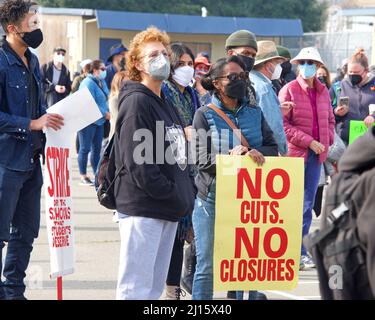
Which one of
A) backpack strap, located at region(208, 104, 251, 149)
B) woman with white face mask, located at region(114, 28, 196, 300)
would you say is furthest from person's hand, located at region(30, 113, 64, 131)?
backpack strap, located at region(208, 104, 251, 149)

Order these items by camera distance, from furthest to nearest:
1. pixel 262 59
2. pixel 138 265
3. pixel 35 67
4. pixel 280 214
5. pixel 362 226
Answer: pixel 262 59
pixel 35 67
pixel 280 214
pixel 138 265
pixel 362 226

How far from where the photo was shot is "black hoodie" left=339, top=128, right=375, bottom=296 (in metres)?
3.39

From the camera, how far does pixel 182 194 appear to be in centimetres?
582

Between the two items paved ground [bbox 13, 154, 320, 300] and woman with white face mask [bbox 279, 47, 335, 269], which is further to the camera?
woman with white face mask [bbox 279, 47, 335, 269]

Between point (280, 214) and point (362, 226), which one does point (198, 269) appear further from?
point (362, 226)

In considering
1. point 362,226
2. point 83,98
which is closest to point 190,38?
point 83,98

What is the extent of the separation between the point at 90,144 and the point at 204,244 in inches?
325

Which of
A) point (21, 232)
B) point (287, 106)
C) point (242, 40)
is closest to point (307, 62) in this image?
point (287, 106)

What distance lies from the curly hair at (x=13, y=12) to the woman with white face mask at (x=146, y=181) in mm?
1241

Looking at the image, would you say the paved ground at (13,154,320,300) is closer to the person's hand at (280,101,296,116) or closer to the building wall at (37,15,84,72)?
the person's hand at (280,101,296,116)

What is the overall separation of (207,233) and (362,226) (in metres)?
3.17

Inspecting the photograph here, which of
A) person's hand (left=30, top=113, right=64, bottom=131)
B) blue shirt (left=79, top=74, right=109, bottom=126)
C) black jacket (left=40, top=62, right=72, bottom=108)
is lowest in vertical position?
person's hand (left=30, top=113, right=64, bottom=131)

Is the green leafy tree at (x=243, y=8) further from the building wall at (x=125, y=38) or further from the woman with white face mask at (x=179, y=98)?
the woman with white face mask at (x=179, y=98)

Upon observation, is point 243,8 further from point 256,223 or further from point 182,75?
point 256,223
